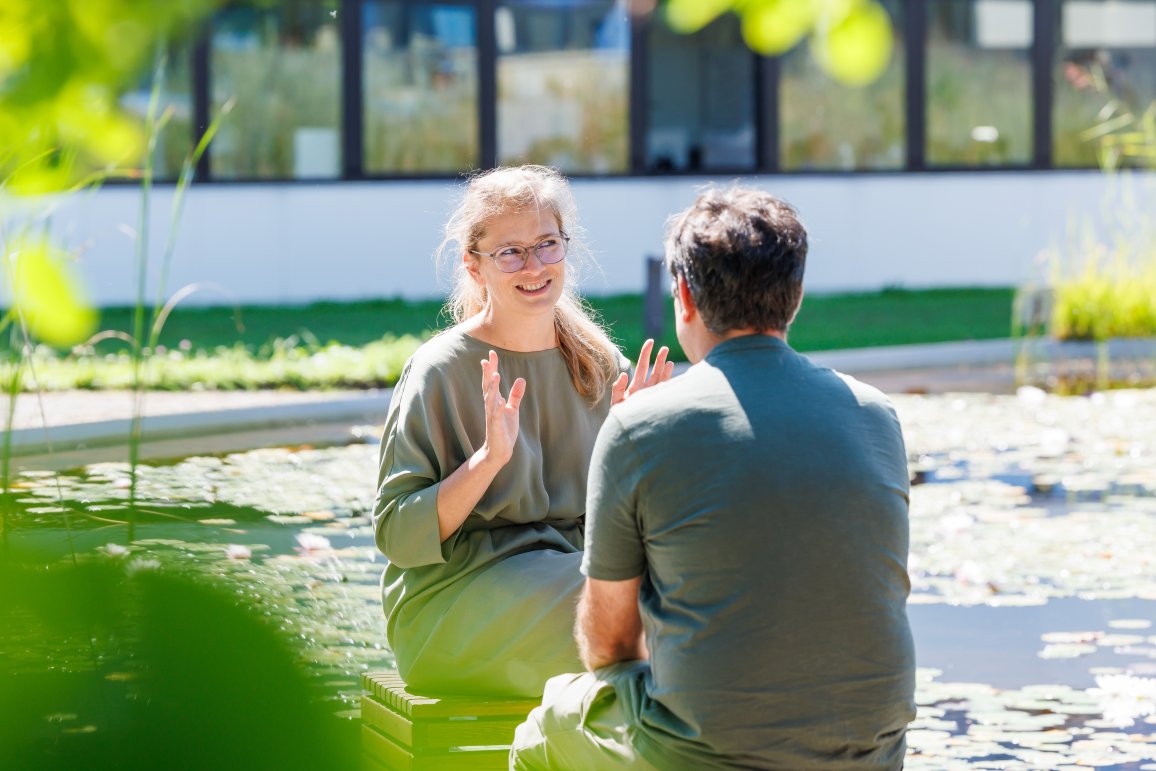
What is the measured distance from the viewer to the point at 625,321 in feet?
50.2

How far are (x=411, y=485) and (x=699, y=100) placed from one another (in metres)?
19.3

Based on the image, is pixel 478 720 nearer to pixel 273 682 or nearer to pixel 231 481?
pixel 273 682

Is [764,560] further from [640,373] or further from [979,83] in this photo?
[979,83]

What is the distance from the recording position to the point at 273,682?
0.96 metres

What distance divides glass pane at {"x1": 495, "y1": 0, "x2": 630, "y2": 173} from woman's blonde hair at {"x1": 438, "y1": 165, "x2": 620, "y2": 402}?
1619 cm

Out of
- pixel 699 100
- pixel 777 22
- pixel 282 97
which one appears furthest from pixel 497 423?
pixel 699 100

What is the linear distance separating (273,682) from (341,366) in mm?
11269

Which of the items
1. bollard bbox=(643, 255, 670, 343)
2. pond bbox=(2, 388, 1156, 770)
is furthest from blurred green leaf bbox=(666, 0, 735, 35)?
bollard bbox=(643, 255, 670, 343)

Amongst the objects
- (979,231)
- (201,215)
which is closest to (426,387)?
(201,215)

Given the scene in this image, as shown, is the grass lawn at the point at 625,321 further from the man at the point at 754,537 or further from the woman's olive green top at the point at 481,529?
the man at the point at 754,537

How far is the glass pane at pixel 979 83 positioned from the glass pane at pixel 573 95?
12.9ft

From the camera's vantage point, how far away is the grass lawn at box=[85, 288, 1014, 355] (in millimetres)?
14305

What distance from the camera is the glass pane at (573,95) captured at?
2014cm

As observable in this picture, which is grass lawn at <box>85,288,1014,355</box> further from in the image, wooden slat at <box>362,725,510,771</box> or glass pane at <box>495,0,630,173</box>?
wooden slat at <box>362,725,510,771</box>
